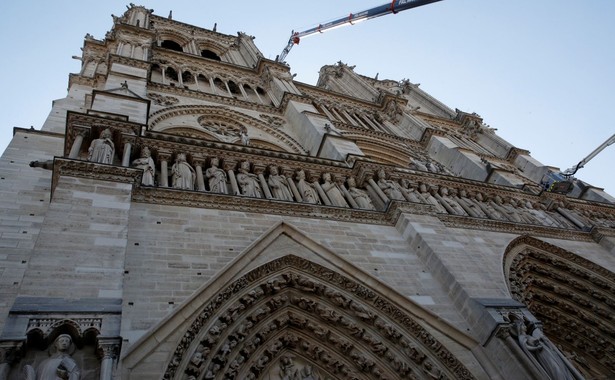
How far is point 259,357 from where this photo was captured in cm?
611

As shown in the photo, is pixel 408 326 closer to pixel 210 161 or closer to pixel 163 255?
pixel 163 255

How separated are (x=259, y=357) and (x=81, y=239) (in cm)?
265

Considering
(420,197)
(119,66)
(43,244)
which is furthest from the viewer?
(119,66)

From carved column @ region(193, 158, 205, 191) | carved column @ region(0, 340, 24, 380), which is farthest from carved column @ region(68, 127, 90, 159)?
carved column @ region(0, 340, 24, 380)

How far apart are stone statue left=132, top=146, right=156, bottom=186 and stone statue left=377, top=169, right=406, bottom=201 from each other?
4.50 m

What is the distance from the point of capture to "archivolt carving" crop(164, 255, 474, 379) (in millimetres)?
5934

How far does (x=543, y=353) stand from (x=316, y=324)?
9.88 feet

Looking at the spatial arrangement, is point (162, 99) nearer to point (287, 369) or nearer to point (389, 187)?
point (389, 187)

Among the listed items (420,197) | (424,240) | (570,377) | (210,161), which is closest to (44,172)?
(210,161)

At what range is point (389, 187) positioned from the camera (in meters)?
9.83

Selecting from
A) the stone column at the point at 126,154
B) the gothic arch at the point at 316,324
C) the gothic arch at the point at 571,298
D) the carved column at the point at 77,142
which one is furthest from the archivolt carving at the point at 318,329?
the gothic arch at the point at 571,298

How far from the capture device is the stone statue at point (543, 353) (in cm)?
586

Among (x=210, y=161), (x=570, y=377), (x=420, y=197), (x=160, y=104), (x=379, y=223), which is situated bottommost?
(x=570, y=377)

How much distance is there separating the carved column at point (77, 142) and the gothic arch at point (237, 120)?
14.2ft
